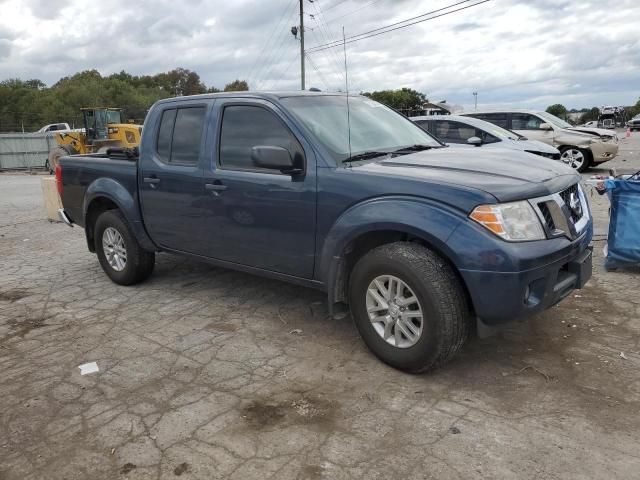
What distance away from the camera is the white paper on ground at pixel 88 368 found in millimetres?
3787

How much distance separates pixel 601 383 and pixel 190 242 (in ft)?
10.9

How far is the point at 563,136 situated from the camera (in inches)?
543

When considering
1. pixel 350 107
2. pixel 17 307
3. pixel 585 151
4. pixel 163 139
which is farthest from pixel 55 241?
pixel 585 151

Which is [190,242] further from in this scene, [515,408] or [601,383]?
[601,383]

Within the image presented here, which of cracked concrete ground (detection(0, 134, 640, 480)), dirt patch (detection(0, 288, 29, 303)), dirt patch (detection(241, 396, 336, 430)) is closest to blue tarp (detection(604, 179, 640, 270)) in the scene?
cracked concrete ground (detection(0, 134, 640, 480))

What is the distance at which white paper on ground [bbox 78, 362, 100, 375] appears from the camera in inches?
149

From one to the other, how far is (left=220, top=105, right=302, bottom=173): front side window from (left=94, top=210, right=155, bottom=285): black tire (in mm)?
1549

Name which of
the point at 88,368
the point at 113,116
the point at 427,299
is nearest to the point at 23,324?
the point at 88,368

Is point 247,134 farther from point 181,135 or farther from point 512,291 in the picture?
point 512,291

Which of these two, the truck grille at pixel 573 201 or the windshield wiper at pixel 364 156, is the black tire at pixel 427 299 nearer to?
the windshield wiper at pixel 364 156

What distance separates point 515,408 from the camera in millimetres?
3123

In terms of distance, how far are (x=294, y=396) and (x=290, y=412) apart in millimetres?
187

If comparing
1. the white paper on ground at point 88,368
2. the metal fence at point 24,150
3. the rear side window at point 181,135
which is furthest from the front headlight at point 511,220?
the metal fence at point 24,150

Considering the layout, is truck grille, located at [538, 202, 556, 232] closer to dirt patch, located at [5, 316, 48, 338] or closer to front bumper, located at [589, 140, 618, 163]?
dirt patch, located at [5, 316, 48, 338]
